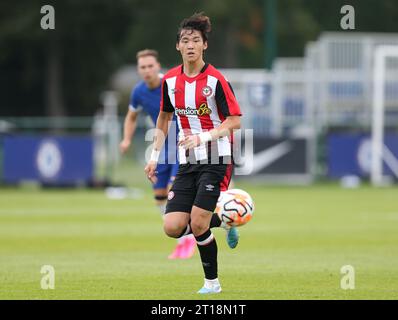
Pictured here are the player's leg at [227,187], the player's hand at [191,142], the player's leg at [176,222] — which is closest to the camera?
the player's hand at [191,142]

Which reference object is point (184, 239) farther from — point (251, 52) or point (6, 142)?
point (251, 52)

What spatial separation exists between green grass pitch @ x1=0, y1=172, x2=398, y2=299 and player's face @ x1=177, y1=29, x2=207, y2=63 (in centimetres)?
218

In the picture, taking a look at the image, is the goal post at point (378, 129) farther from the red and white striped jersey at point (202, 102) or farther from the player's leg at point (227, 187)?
the red and white striped jersey at point (202, 102)

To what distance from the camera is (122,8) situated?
182 feet

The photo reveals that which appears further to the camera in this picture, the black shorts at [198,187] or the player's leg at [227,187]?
the player's leg at [227,187]

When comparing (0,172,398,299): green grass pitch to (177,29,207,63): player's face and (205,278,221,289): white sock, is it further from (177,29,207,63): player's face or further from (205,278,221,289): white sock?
(177,29,207,63): player's face

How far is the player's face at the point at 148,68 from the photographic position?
13.7 meters

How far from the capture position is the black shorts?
1005cm

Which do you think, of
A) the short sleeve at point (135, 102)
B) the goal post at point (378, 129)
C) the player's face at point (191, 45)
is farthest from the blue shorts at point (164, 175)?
the goal post at point (378, 129)

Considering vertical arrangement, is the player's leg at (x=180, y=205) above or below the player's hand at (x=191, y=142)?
below

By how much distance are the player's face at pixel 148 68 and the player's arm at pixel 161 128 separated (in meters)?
3.18

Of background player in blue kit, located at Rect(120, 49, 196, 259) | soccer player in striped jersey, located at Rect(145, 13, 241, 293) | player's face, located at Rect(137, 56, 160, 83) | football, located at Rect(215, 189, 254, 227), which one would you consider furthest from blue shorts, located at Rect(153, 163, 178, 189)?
soccer player in striped jersey, located at Rect(145, 13, 241, 293)

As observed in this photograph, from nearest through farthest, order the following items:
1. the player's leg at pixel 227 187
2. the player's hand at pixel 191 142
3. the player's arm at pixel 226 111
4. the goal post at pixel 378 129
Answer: the player's hand at pixel 191 142, the player's arm at pixel 226 111, the player's leg at pixel 227 187, the goal post at pixel 378 129
